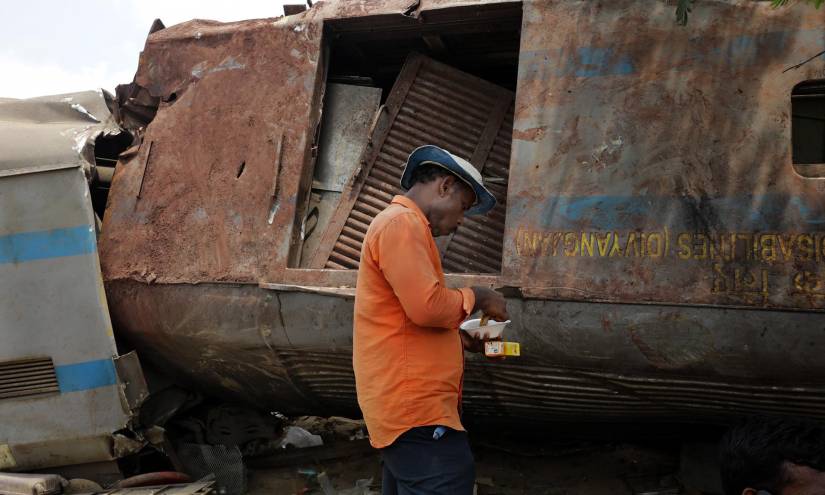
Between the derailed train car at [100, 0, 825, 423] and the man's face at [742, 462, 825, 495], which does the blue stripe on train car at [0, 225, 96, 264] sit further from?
the man's face at [742, 462, 825, 495]

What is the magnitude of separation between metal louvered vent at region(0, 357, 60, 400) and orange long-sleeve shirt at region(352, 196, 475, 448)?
2242 mm

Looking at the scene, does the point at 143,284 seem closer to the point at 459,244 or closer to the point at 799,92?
the point at 459,244

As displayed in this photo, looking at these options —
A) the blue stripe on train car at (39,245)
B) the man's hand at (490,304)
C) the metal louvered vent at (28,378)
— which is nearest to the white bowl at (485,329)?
the man's hand at (490,304)

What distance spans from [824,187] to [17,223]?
3.59m

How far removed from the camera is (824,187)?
2.80 m

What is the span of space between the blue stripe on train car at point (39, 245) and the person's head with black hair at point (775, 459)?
3168 mm

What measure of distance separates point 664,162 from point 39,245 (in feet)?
9.68

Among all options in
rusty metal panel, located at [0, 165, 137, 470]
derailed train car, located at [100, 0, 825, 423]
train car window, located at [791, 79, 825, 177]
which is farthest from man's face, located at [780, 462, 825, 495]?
rusty metal panel, located at [0, 165, 137, 470]

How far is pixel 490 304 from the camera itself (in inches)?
95.3

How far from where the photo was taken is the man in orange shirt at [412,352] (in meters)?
2.15

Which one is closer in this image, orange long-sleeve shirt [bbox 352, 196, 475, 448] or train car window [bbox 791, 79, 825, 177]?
orange long-sleeve shirt [bbox 352, 196, 475, 448]

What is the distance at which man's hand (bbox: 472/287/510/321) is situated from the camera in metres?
2.40

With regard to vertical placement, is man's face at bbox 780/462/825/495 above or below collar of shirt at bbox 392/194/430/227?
below

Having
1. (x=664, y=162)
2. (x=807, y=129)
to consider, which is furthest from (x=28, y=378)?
(x=807, y=129)
